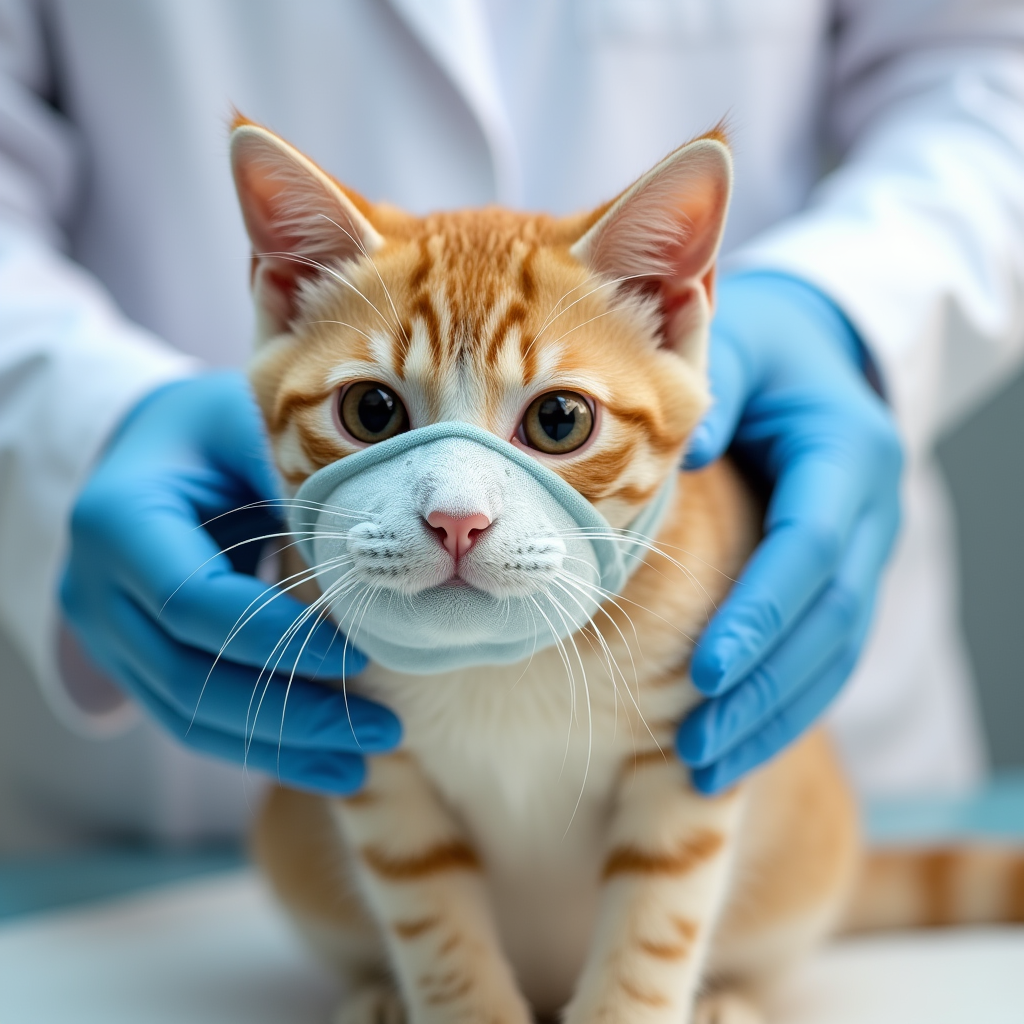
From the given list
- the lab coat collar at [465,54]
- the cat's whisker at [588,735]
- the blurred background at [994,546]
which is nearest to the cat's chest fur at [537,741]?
the cat's whisker at [588,735]

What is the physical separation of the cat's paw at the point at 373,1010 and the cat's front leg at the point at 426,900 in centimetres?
7

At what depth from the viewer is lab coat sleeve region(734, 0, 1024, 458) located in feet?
4.13

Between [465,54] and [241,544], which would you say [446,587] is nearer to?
[241,544]

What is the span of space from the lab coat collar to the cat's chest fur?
0.71 metres

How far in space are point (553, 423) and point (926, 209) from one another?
2.55ft

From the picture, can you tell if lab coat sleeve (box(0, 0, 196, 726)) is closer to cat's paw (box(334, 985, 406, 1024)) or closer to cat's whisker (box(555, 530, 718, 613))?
cat's paw (box(334, 985, 406, 1024))

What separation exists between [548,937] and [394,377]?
53 centimetres

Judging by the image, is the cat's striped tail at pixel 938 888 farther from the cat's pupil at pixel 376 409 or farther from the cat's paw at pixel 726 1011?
the cat's pupil at pixel 376 409

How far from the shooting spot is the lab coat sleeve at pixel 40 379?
122cm

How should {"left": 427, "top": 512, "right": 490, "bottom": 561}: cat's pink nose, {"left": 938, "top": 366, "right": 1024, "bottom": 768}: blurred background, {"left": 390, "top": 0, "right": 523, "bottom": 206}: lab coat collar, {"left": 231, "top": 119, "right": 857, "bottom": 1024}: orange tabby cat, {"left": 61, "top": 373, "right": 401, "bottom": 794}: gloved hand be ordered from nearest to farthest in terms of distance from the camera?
{"left": 427, "top": 512, "right": 490, "bottom": 561}: cat's pink nose → {"left": 231, "top": 119, "right": 857, "bottom": 1024}: orange tabby cat → {"left": 61, "top": 373, "right": 401, "bottom": 794}: gloved hand → {"left": 390, "top": 0, "right": 523, "bottom": 206}: lab coat collar → {"left": 938, "top": 366, "right": 1024, "bottom": 768}: blurred background

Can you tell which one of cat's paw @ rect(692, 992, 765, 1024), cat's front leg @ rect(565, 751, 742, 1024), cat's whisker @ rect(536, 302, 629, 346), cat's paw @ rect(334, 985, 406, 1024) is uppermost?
cat's whisker @ rect(536, 302, 629, 346)

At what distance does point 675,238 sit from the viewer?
2.79 feet

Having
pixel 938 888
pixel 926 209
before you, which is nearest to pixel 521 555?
pixel 938 888

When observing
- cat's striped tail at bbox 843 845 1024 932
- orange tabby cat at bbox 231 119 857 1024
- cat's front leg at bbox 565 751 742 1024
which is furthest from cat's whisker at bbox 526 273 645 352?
cat's striped tail at bbox 843 845 1024 932
